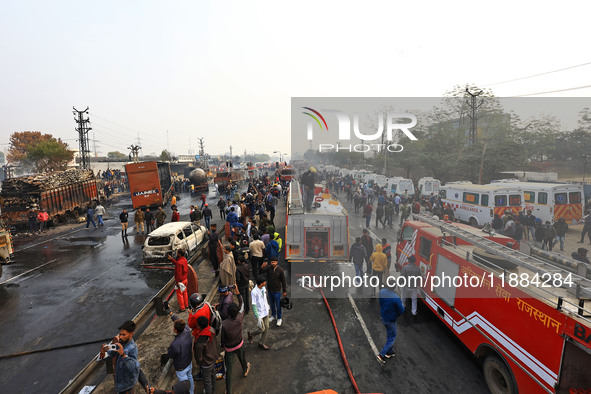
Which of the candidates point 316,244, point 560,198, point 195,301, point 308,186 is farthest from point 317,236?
point 560,198

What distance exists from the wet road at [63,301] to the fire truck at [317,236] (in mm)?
5295

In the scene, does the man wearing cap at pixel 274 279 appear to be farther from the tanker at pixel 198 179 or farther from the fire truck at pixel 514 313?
the tanker at pixel 198 179

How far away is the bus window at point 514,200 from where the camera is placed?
55.6 ft

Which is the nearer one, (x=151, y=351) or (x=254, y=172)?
(x=151, y=351)

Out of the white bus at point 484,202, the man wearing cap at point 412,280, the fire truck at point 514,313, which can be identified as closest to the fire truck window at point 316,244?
the man wearing cap at point 412,280

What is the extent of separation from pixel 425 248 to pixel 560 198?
14055mm

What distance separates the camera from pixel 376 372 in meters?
5.96

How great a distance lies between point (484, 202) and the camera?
56.9 feet

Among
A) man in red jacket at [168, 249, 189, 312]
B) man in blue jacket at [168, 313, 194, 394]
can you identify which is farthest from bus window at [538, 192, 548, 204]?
man in blue jacket at [168, 313, 194, 394]

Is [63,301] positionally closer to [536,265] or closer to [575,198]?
[536,265]

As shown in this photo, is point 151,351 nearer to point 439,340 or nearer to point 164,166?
point 439,340

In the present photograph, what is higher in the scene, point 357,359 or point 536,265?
point 536,265

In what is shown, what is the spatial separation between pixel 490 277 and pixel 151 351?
7387mm

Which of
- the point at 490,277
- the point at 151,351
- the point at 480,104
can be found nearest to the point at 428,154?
the point at 480,104
